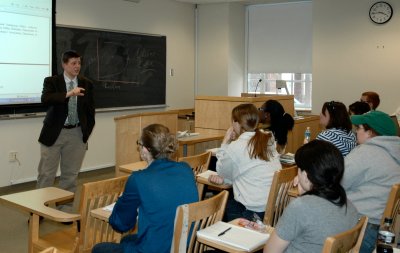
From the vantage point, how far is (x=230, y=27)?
841 centimetres

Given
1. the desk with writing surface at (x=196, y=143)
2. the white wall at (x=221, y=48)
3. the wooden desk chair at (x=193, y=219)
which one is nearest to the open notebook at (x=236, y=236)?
the wooden desk chair at (x=193, y=219)

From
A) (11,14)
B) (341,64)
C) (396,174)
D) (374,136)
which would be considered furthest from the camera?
(341,64)

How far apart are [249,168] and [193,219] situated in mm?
1161

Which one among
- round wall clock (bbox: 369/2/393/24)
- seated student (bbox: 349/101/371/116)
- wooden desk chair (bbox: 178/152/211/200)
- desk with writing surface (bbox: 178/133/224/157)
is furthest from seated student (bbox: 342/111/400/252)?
round wall clock (bbox: 369/2/393/24)

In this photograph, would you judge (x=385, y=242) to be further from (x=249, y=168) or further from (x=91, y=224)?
(x=91, y=224)

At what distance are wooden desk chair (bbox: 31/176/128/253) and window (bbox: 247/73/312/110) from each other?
19.6ft

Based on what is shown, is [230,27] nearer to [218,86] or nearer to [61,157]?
[218,86]

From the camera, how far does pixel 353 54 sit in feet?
24.2

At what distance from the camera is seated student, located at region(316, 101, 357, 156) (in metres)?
3.88

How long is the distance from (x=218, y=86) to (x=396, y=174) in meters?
6.08

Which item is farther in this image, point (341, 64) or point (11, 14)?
point (341, 64)

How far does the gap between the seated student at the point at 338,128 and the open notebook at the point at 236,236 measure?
1838mm

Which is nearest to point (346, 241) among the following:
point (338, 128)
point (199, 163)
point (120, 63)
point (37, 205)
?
point (37, 205)

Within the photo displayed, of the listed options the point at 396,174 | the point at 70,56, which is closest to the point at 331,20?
the point at 70,56
